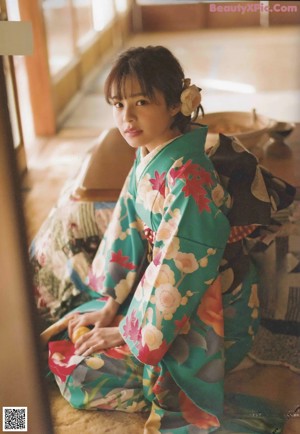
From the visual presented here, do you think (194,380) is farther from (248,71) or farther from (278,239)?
(248,71)

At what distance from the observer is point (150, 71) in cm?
124

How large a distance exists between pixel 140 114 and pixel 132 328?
1.61 feet

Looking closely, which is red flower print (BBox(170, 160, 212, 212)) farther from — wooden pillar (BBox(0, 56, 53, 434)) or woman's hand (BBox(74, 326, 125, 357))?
wooden pillar (BBox(0, 56, 53, 434))

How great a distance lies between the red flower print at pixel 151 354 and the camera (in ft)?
4.37

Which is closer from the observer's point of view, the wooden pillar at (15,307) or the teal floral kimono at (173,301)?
the wooden pillar at (15,307)

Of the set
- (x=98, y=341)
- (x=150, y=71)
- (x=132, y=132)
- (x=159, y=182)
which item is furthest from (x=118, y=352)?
(x=150, y=71)

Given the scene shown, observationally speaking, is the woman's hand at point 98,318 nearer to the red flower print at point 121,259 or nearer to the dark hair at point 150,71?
the red flower print at point 121,259

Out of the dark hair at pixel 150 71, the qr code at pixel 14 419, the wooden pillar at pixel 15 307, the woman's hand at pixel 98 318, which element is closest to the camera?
the wooden pillar at pixel 15 307

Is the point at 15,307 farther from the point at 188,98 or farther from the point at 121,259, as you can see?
the point at 121,259

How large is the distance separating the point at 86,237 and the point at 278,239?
1.84 feet

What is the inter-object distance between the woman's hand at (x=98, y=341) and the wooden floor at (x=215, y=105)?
0.47 ft

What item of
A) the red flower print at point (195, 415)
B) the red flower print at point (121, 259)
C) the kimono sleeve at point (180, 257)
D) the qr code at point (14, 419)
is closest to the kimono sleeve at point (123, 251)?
the red flower print at point (121, 259)

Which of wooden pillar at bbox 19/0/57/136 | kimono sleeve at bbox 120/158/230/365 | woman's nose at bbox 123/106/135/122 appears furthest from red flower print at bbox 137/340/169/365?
wooden pillar at bbox 19/0/57/136

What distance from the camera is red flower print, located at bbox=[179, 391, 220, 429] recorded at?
4.53 ft
